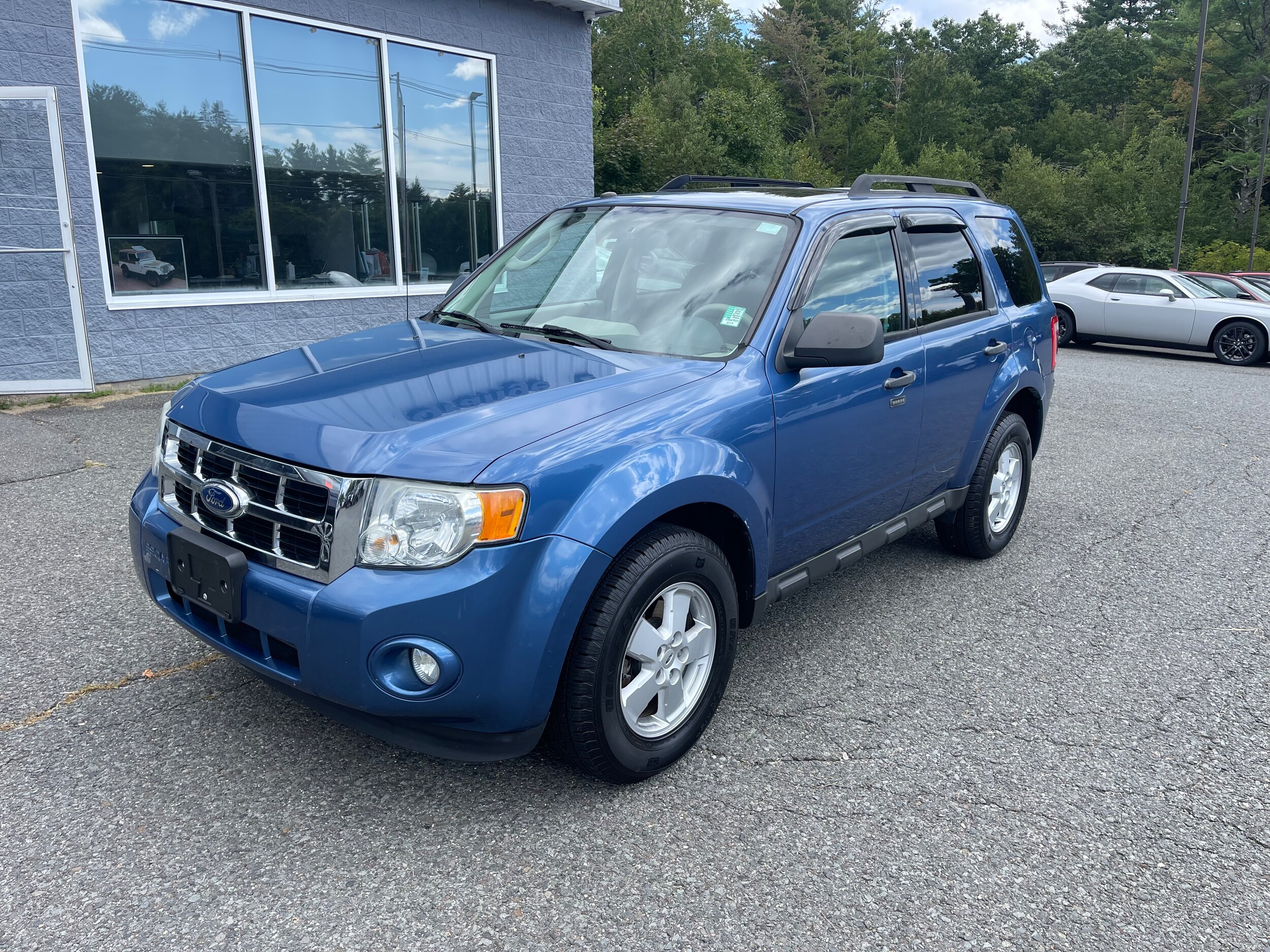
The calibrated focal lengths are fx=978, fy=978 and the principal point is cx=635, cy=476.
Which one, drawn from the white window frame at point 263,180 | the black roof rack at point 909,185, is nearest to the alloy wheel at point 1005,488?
the black roof rack at point 909,185

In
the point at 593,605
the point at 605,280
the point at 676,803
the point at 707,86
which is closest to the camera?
the point at 593,605

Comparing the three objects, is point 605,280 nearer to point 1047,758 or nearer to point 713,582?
point 713,582

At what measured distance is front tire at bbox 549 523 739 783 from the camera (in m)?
2.72

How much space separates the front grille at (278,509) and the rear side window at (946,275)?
276 centimetres

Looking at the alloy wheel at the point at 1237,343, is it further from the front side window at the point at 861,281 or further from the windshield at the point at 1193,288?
the front side window at the point at 861,281

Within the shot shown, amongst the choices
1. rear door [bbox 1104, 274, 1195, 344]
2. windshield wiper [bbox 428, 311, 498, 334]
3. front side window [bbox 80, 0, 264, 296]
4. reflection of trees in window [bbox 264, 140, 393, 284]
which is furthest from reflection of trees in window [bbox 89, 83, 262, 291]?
rear door [bbox 1104, 274, 1195, 344]

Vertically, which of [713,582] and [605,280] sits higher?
[605,280]

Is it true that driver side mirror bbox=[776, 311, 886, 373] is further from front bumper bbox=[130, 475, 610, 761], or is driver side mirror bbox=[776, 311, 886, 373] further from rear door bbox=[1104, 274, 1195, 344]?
rear door bbox=[1104, 274, 1195, 344]

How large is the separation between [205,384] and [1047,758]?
119 inches

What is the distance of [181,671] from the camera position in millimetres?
3615

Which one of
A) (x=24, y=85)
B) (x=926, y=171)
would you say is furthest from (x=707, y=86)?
(x=24, y=85)

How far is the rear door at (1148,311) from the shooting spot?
1580cm

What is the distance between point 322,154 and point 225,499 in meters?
8.22

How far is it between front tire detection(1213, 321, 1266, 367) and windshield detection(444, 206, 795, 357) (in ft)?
48.3
